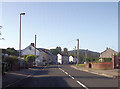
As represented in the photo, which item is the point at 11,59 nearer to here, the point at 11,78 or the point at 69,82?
the point at 11,78

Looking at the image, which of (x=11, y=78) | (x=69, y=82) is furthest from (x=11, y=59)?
(x=69, y=82)

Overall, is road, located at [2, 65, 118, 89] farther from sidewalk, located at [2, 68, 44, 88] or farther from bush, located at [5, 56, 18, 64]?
bush, located at [5, 56, 18, 64]

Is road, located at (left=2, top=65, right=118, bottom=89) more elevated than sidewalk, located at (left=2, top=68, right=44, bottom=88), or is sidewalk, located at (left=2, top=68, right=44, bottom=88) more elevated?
road, located at (left=2, top=65, right=118, bottom=89)

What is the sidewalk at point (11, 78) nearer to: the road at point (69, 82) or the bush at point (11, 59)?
the road at point (69, 82)

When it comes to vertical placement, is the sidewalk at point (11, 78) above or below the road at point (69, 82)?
below

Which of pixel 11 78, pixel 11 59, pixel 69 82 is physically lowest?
pixel 11 78

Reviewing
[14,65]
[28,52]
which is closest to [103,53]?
[28,52]

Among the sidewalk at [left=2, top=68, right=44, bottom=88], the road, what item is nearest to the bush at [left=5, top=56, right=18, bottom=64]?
the sidewalk at [left=2, top=68, right=44, bottom=88]

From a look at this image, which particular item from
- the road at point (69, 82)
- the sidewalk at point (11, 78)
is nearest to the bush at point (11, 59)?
the sidewalk at point (11, 78)

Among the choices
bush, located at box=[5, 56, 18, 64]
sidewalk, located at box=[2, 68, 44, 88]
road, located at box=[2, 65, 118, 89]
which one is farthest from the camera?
bush, located at box=[5, 56, 18, 64]

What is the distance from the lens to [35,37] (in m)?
60.2

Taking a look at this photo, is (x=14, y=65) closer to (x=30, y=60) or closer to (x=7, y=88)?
(x=30, y=60)

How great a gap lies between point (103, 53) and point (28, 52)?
32.6m

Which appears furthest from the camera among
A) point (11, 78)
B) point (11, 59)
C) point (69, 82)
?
point (11, 59)
